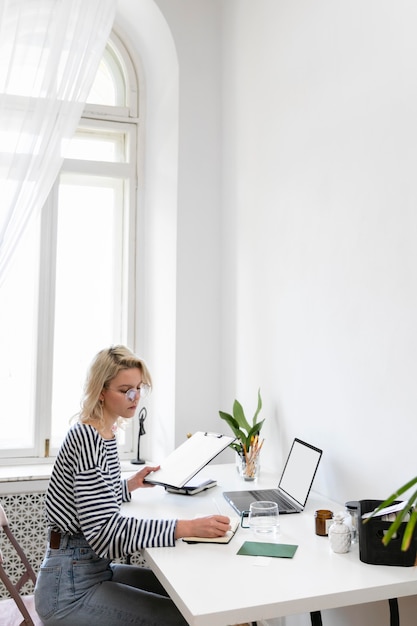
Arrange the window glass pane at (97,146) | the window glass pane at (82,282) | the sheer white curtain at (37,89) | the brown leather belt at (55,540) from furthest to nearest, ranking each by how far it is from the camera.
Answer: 1. the window glass pane at (97,146)
2. the window glass pane at (82,282)
3. the sheer white curtain at (37,89)
4. the brown leather belt at (55,540)

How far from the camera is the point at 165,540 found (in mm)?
1373

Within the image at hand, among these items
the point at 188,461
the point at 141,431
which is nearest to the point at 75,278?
the point at 141,431

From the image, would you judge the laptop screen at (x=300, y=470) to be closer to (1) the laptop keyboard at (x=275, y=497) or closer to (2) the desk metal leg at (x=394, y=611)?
(1) the laptop keyboard at (x=275, y=497)

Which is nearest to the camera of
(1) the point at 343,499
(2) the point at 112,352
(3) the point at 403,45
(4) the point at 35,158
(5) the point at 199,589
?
(5) the point at 199,589

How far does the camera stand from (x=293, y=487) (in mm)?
1810

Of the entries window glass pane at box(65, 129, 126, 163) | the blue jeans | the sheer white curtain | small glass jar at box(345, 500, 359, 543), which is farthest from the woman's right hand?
window glass pane at box(65, 129, 126, 163)

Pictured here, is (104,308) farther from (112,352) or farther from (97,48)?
(112,352)

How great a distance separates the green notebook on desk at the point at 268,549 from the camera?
4.29 ft

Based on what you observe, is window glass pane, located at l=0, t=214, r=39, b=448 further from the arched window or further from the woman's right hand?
the woman's right hand

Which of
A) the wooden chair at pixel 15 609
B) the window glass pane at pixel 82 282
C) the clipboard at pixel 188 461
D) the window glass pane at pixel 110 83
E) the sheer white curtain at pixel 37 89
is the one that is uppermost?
the window glass pane at pixel 110 83

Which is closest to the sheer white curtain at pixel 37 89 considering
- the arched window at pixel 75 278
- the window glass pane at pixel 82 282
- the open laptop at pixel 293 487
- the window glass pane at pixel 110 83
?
the arched window at pixel 75 278

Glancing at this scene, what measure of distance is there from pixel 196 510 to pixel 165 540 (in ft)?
1.05

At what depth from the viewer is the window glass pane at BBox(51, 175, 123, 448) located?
3045 millimetres

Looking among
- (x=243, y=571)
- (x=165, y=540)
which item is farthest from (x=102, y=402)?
(x=243, y=571)
